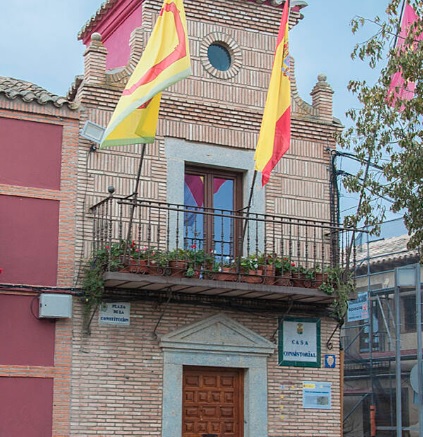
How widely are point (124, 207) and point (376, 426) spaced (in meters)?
12.0

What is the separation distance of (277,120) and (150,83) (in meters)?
2.35

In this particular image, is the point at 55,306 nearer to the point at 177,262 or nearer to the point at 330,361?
the point at 177,262

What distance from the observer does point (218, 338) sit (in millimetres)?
14852

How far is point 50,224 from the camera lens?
1407 cm

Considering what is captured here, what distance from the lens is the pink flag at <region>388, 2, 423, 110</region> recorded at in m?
13.9

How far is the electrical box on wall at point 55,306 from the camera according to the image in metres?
13.5

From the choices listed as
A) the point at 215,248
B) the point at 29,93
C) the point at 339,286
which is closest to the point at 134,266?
the point at 215,248

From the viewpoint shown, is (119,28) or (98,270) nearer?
(98,270)

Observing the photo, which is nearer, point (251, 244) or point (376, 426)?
point (251, 244)

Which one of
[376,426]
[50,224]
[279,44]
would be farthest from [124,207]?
[376,426]

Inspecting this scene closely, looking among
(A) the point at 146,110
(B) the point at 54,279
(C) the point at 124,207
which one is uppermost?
(A) the point at 146,110

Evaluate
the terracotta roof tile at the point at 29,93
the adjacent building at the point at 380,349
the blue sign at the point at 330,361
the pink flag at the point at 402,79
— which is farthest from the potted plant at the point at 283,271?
the adjacent building at the point at 380,349

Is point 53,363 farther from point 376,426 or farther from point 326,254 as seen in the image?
point 376,426

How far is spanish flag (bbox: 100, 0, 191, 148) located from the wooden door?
3.92 m
